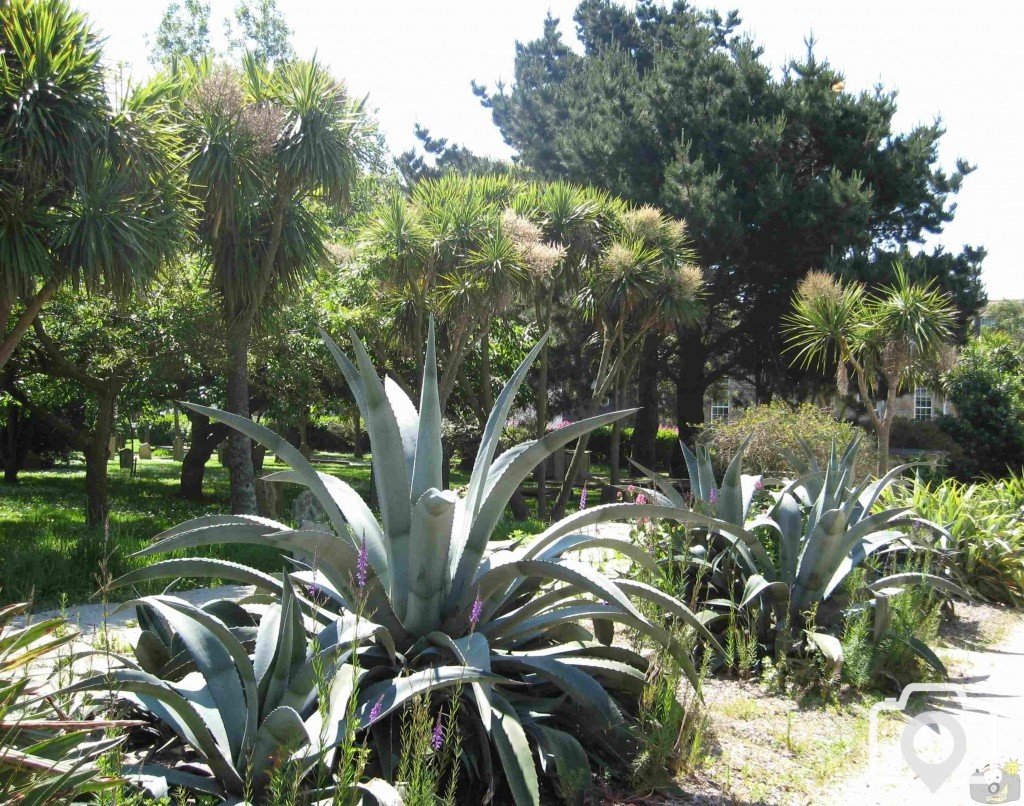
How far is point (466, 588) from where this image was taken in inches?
130

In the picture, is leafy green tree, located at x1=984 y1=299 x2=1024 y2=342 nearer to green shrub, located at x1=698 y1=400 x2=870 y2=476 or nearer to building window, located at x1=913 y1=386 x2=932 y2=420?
building window, located at x1=913 y1=386 x2=932 y2=420

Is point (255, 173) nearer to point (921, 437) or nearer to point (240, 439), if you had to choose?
point (240, 439)

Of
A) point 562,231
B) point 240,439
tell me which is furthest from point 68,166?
point 562,231

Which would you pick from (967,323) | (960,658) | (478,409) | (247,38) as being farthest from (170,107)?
(247,38)

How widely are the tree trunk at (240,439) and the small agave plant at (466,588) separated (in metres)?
8.02

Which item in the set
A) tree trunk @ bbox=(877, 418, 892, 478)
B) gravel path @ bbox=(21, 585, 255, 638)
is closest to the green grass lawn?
gravel path @ bbox=(21, 585, 255, 638)

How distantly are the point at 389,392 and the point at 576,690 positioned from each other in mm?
1687

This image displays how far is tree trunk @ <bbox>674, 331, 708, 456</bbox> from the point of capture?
78.1 ft

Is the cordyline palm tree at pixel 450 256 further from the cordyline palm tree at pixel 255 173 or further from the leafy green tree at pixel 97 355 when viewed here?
the leafy green tree at pixel 97 355

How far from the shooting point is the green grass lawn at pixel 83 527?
20.3 feet

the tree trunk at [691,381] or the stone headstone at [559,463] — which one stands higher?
the tree trunk at [691,381]

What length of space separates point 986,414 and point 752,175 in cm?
766

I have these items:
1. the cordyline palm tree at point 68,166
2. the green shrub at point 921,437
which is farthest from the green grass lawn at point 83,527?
the green shrub at point 921,437

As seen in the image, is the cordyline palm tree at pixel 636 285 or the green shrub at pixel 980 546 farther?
the cordyline palm tree at pixel 636 285
